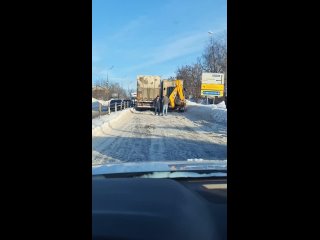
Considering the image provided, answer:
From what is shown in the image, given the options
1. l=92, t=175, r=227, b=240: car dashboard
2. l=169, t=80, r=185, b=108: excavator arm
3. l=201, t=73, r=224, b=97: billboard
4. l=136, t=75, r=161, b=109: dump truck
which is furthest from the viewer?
l=136, t=75, r=161, b=109: dump truck

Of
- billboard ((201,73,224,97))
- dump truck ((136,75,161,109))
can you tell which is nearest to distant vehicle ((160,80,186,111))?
dump truck ((136,75,161,109))

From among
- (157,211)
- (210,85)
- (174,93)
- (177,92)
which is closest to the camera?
(157,211)

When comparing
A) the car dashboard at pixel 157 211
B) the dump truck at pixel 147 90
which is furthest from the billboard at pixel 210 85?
the car dashboard at pixel 157 211

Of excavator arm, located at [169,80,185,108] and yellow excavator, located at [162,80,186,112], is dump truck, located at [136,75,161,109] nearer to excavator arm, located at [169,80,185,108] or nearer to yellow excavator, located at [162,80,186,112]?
yellow excavator, located at [162,80,186,112]

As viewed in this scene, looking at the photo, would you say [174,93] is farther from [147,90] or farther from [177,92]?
[147,90]

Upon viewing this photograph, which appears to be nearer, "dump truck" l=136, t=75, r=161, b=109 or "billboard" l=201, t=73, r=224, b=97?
"billboard" l=201, t=73, r=224, b=97

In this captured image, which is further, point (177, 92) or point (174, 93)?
point (174, 93)

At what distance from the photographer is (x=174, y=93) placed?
36438 mm

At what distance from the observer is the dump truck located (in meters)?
38.3

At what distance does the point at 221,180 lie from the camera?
3812mm

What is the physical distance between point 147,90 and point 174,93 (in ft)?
10.9

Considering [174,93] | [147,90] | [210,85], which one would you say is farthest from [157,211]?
[147,90]

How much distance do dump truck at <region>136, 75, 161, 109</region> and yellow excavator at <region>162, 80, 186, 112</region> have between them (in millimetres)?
1138
